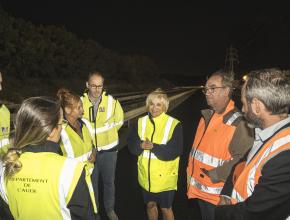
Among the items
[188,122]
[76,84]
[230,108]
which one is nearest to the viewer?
[230,108]

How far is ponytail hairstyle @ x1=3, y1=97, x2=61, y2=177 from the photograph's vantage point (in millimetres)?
2078

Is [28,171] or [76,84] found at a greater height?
[28,171]

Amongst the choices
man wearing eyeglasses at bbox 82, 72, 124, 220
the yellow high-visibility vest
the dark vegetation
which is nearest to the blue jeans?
man wearing eyeglasses at bbox 82, 72, 124, 220

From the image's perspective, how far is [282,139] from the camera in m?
1.95

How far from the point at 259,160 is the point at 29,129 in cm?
147

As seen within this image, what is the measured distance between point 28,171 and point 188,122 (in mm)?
12463

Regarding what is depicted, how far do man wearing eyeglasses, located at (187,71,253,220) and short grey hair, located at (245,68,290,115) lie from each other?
2.62 ft

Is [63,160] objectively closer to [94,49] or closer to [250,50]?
[94,49]

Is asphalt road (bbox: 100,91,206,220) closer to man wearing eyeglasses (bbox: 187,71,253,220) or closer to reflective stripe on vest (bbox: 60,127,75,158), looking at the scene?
man wearing eyeglasses (bbox: 187,71,253,220)

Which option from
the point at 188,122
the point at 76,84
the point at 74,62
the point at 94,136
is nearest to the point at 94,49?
the point at 74,62

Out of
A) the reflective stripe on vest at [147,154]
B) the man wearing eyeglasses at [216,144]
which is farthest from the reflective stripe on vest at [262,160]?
the reflective stripe on vest at [147,154]

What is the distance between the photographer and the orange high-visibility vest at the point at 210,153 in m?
3.05

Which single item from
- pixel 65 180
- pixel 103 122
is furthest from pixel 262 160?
pixel 103 122

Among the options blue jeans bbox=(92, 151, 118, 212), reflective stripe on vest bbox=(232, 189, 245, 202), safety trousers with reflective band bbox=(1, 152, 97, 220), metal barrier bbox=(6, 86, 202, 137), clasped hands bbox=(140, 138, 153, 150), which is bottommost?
metal barrier bbox=(6, 86, 202, 137)
